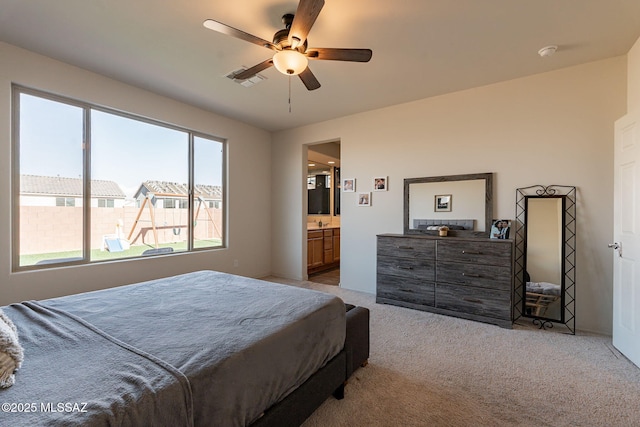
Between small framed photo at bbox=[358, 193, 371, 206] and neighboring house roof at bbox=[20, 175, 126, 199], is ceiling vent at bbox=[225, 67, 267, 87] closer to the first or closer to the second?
neighboring house roof at bbox=[20, 175, 126, 199]

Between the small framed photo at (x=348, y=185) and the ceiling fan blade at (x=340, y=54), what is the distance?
2466 mm

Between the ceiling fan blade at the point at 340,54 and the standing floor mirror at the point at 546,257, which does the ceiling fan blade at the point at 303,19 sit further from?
the standing floor mirror at the point at 546,257

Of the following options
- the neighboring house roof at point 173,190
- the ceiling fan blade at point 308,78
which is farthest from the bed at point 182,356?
the neighboring house roof at point 173,190

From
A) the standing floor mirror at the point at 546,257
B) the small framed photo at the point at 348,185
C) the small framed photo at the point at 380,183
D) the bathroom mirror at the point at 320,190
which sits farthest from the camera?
the bathroom mirror at the point at 320,190

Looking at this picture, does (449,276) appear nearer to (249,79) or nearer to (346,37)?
(346,37)

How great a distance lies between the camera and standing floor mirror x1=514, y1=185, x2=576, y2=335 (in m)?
2.94

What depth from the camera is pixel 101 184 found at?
3.25 metres

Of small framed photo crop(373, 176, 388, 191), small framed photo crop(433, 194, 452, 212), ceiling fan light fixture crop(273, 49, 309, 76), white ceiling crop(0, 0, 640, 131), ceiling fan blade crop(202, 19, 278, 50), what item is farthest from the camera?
small framed photo crop(373, 176, 388, 191)

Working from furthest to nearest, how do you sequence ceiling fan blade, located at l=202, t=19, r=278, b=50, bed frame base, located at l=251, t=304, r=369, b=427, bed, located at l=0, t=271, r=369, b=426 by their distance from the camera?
ceiling fan blade, located at l=202, t=19, r=278, b=50 < bed frame base, located at l=251, t=304, r=369, b=427 < bed, located at l=0, t=271, r=369, b=426

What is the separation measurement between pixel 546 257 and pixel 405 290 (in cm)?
156

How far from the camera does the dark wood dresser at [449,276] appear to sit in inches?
117

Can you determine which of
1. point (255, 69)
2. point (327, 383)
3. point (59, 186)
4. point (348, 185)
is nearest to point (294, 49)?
point (255, 69)

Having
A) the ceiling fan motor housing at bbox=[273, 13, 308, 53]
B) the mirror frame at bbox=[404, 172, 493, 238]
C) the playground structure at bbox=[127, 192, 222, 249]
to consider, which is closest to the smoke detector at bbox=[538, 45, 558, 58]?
the mirror frame at bbox=[404, 172, 493, 238]

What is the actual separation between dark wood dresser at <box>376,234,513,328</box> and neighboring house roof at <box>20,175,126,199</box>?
346 centimetres
